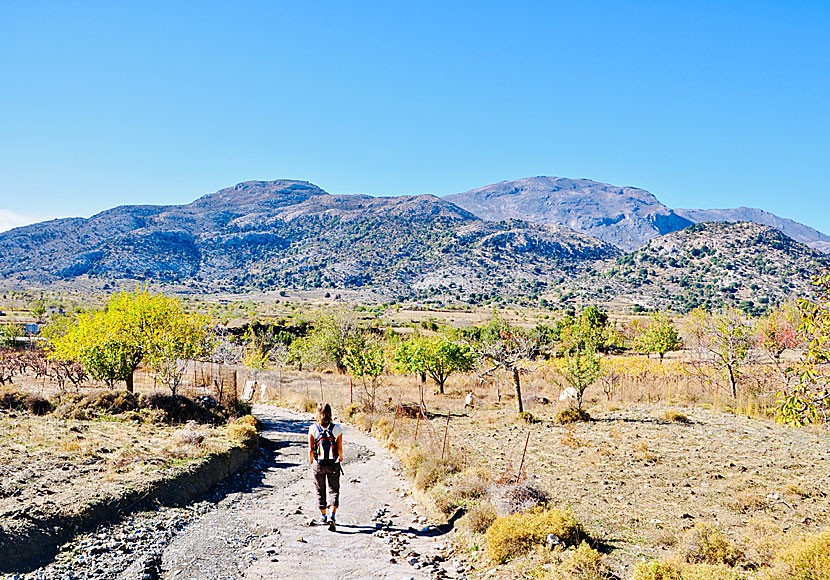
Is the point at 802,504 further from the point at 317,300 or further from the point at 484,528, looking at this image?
the point at 317,300

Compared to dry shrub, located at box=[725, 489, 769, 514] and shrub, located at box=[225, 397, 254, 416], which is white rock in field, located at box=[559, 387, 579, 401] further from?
shrub, located at box=[225, 397, 254, 416]

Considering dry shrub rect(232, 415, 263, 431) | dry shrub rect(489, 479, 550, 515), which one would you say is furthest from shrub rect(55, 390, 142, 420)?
dry shrub rect(489, 479, 550, 515)

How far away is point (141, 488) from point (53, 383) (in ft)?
71.5

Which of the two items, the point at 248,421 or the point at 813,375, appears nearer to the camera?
the point at 813,375

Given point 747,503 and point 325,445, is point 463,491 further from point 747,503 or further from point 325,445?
point 747,503

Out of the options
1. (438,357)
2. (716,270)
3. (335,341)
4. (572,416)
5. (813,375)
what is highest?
(716,270)

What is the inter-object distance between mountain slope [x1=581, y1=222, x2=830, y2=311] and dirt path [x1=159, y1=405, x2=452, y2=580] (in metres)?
97.3

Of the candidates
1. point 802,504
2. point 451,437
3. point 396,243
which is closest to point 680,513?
point 802,504

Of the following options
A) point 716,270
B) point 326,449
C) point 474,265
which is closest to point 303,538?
point 326,449

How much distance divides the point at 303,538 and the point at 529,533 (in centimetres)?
402

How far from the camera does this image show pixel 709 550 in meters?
7.12

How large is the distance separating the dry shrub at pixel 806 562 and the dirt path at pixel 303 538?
4424 mm

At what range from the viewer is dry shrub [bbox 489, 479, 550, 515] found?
30.6ft

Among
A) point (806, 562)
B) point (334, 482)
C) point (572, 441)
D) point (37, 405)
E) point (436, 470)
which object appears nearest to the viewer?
point (806, 562)
